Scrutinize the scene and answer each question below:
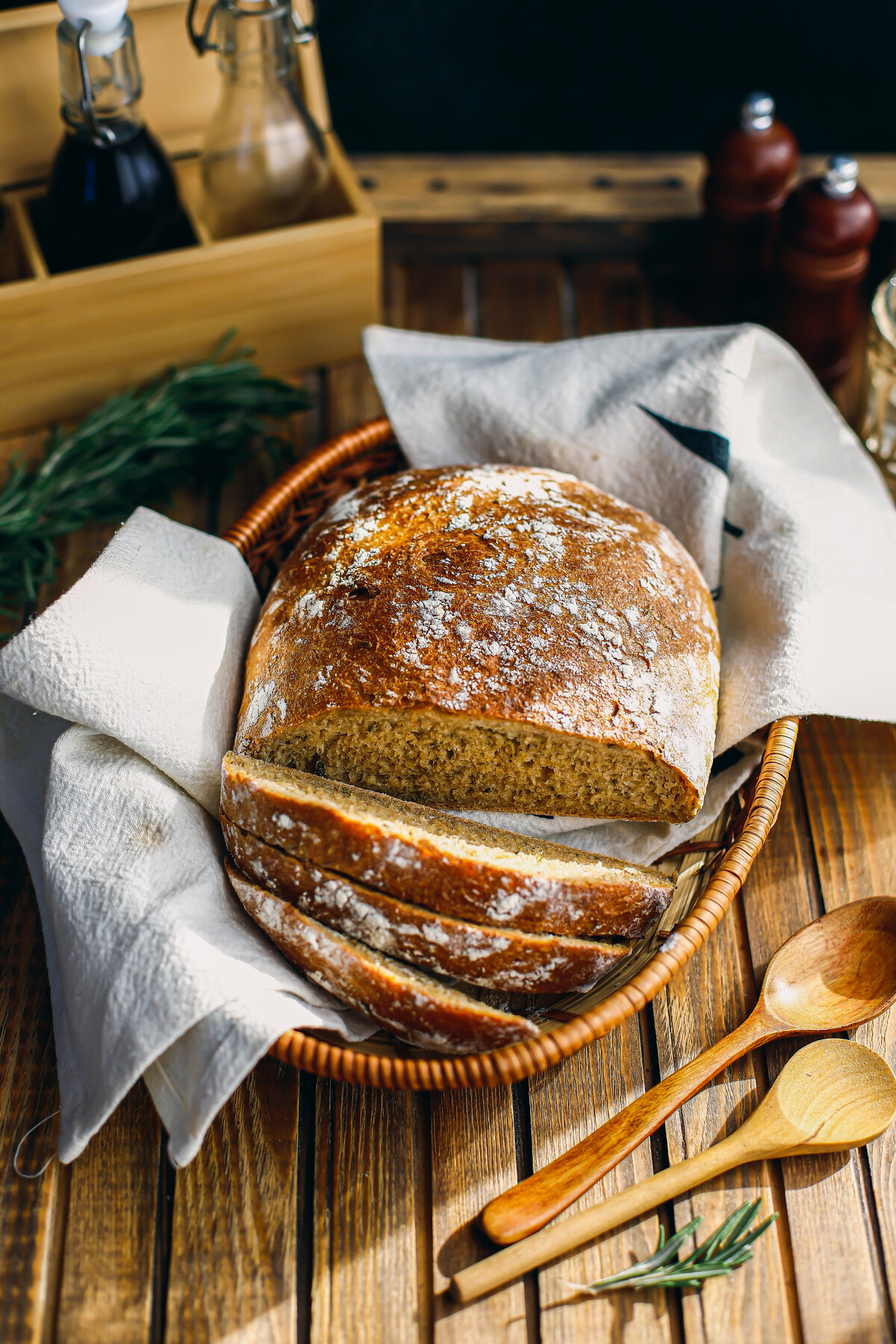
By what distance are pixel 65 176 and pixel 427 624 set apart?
1.36m

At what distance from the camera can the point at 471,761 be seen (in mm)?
1803

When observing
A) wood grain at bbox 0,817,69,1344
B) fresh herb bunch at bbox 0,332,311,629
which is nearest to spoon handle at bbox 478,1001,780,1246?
wood grain at bbox 0,817,69,1344

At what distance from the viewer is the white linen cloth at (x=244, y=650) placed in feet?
5.18

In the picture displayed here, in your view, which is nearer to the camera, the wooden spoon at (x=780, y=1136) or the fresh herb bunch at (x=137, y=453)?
the wooden spoon at (x=780, y=1136)

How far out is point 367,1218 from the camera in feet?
5.41

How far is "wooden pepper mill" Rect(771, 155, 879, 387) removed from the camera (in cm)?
239

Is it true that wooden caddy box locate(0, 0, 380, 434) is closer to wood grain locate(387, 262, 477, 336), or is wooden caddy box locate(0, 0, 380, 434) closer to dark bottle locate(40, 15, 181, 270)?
dark bottle locate(40, 15, 181, 270)

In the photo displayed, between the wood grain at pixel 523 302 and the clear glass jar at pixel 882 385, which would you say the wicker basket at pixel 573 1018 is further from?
the wood grain at pixel 523 302

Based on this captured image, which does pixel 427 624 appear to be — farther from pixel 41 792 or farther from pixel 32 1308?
pixel 32 1308

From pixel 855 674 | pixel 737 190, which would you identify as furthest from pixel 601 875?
pixel 737 190

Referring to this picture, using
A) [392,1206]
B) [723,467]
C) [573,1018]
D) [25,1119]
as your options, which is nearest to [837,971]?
[573,1018]

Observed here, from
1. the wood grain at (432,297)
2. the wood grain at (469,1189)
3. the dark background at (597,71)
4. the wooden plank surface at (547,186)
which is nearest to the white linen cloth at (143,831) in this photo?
the wood grain at (469,1189)

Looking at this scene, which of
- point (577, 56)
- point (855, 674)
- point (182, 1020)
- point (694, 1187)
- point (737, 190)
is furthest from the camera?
point (577, 56)

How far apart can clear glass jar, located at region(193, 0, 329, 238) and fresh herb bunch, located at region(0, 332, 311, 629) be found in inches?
12.1
